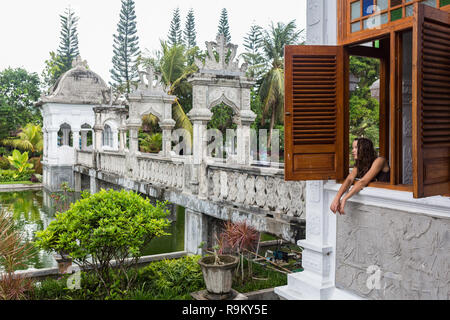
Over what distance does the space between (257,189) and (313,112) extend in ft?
8.16

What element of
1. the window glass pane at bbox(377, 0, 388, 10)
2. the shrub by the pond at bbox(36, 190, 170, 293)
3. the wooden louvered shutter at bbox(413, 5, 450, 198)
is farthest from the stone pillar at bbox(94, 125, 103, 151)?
the wooden louvered shutter at bbox(413, 5, 450, 198)

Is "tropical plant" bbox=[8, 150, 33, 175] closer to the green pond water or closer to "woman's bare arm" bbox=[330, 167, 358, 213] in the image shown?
the green pond water

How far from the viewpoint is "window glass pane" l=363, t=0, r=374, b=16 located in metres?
3.87

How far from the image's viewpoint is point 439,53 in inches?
115

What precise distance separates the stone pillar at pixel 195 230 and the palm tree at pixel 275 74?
15269 mm

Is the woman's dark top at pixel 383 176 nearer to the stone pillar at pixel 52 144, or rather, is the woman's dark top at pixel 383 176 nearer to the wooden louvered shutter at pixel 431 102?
the wooden louvered shutter at pixel 431 102

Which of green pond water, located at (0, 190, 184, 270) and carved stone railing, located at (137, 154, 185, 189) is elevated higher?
carved stone railing, located at (137, 154, 185, 189)

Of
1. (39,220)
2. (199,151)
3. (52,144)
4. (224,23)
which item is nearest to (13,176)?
(52,144)

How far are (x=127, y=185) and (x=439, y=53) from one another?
10.1 metres

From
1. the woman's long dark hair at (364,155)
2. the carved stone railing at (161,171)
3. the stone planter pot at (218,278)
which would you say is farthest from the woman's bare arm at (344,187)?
the carved stone railing at (161,171)

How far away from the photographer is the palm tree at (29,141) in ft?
87.5

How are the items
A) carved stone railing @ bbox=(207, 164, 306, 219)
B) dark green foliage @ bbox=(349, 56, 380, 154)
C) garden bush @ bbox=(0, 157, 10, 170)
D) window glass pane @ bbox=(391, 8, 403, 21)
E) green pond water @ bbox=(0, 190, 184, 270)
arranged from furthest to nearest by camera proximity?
garden bush @ bbox=(0, 157, 10, 170)
dark green foliage @ bbox=(349, 56, 380, 154)
green pond water @ bbox=(0, 190, 184, 270)
carved stone railing @ bbox=(207, 164, 306, 219)
window glass pane @ bbox=(391, 8, 403, 21)

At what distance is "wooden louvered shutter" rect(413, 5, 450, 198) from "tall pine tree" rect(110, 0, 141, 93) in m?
30.2

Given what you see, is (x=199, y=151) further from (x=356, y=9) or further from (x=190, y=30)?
(x=190, y=30)
